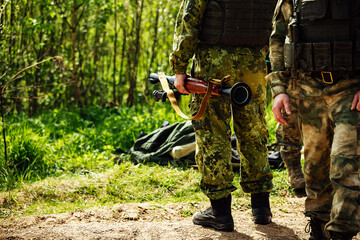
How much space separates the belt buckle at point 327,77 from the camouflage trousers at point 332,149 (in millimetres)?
29

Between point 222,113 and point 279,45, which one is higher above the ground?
point 279,45

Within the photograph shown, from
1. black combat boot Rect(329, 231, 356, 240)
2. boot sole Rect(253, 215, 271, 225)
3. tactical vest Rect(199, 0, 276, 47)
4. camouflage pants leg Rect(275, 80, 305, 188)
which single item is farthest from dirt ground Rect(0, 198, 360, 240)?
tactical vest Rect(199, 0, 276, 47)

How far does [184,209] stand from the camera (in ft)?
13.5

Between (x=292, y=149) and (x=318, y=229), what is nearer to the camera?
(x=318, y=229)

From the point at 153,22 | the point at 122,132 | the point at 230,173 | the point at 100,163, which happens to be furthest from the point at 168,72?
the point at 230,173

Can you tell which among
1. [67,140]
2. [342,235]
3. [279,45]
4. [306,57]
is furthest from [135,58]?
[342,235]

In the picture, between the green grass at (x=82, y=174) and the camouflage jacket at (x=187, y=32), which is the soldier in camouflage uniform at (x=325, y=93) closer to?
the camouflage jacket at (x=187, y=32)

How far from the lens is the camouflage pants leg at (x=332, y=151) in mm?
2486

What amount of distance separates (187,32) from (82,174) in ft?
8.58

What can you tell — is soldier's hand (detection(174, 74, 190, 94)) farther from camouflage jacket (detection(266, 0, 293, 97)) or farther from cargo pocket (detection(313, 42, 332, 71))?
cargo pocket (detection(313, 42, 332, 71))

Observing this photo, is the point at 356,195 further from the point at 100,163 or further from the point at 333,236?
the point at 100,163

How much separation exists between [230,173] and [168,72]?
5.31 metres

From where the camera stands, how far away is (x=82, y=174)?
530 centimetres

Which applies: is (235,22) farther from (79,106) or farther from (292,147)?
(79,106)
